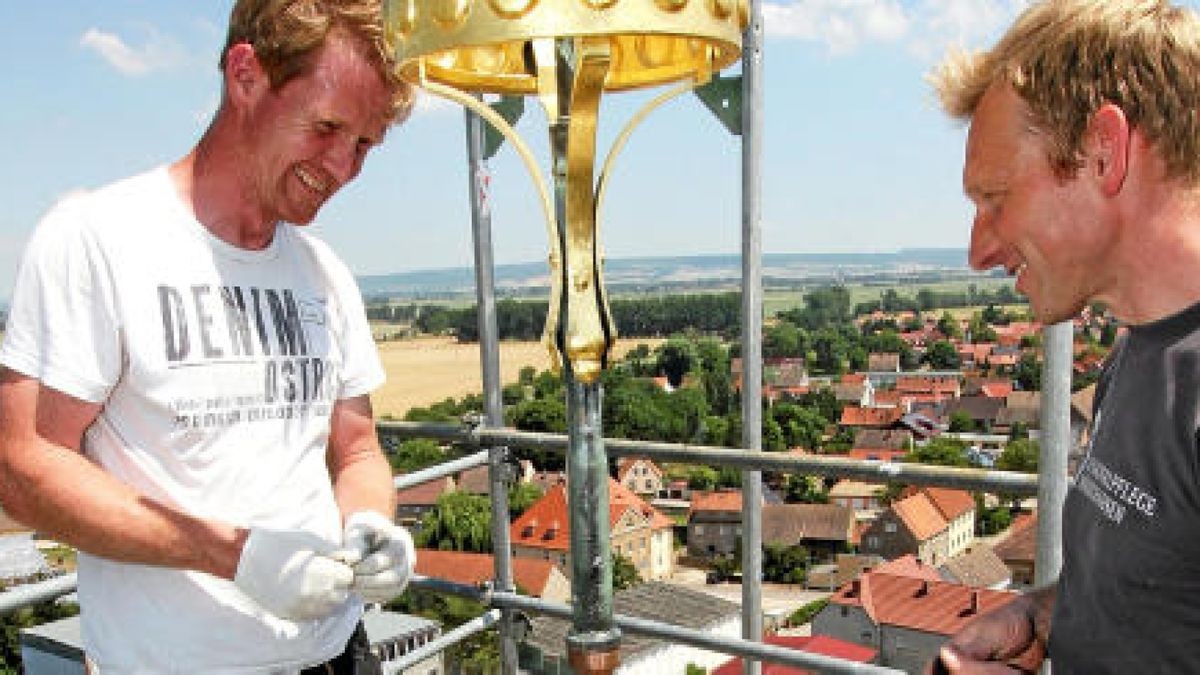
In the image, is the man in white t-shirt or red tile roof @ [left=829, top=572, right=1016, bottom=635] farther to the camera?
red tile roof @ [left=829, top=572, right=1016, bottom=635]

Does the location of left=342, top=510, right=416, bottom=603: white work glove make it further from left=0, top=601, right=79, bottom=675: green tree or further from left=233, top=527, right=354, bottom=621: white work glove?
left=0, top=601, right=79, bottom=675: green tree

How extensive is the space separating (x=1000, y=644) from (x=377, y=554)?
38.0 inches

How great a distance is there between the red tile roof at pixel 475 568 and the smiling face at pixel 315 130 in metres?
18.4

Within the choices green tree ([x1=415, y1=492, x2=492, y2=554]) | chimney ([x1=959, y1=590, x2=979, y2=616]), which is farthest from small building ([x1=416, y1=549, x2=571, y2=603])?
chimney ([x1=959, y1=590, x2=979, y2=616])

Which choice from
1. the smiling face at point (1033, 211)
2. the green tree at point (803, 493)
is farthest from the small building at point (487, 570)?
the green tree at point (803, 493)

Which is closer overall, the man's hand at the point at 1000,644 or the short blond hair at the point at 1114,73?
the short blond hair at the point at 1114,73

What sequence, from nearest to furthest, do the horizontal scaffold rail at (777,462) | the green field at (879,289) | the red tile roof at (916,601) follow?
the horizontal scaffold rail at (777,462)
the red tile roof at (916,601)
the green field at (879,289)

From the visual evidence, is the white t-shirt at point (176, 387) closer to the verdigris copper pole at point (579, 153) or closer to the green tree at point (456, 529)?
the verdigris copper pole at point (579, 153)

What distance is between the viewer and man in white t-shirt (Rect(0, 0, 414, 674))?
1.50 meters

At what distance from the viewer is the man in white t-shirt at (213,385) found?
1499 mm

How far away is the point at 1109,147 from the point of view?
1204mm

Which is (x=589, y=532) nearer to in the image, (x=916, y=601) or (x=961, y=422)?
(x=916, y=601)

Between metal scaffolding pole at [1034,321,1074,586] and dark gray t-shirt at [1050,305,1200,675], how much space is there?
0.75 metres

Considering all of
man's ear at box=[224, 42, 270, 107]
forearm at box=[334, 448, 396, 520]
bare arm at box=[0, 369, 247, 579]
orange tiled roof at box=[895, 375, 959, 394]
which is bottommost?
orange tiled roof at box=[895, 375, 959, 394]
